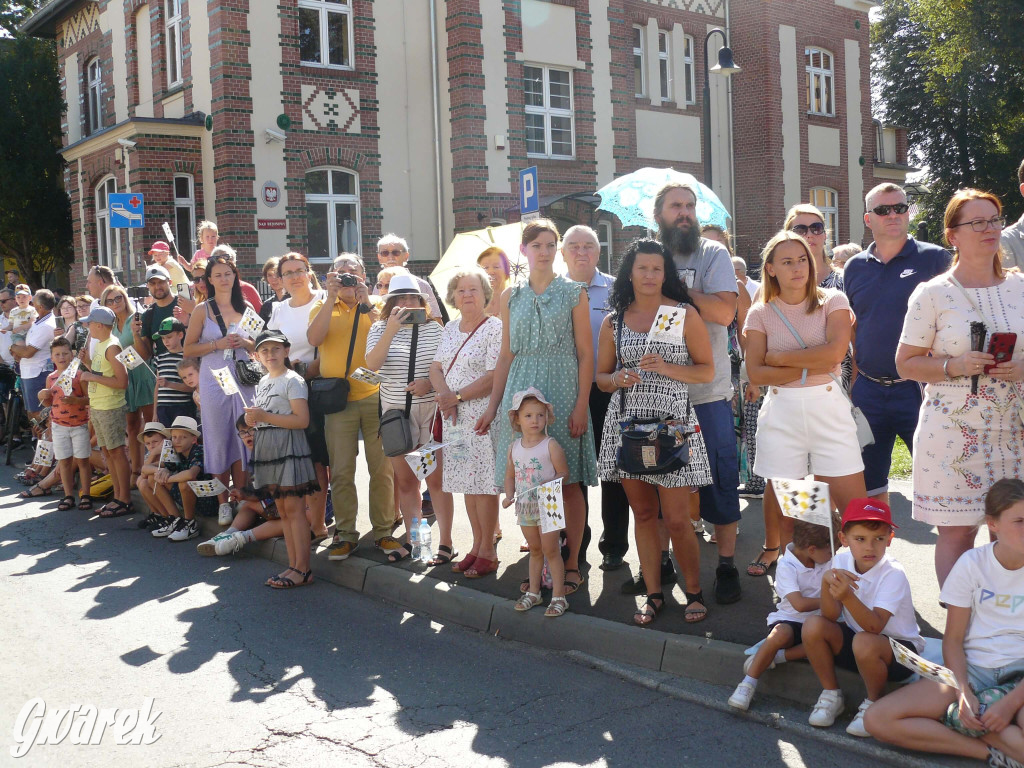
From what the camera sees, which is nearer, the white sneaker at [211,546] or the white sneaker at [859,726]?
the white sneaker at [859,726]

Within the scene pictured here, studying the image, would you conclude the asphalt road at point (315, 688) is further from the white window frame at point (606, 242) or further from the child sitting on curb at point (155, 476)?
the white window frame at point (606, 242)

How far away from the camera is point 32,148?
1158 inches

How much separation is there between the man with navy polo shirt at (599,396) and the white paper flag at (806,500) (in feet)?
6.47

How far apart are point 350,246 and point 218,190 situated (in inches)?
107

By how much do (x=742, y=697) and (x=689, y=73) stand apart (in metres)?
22.7

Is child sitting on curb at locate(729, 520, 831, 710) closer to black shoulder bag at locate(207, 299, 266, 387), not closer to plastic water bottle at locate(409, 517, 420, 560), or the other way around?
plastic water bottle at locate(409, 517, 420, 560)

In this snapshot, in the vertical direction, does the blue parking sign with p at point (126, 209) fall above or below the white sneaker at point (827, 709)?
above

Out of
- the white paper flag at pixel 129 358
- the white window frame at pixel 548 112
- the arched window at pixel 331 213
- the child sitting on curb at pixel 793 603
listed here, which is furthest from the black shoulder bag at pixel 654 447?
the white window frame at pixel 548 112

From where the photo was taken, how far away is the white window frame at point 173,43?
19641 mm

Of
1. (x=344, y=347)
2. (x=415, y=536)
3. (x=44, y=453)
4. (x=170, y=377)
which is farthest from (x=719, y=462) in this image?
(x=44, y=453)

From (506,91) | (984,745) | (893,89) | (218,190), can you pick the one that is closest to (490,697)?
(984,745)

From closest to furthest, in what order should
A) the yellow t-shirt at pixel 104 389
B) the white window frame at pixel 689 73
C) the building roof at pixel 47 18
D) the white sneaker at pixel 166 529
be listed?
the white sneaker at pixel 166 529 → the yellow t-shirt at pixel 104 389 → the building roof at pixel 47 18 → the white window frame at pixel 689 73

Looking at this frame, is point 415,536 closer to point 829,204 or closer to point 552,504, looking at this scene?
point 552,504

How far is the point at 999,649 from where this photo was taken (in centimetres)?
382
